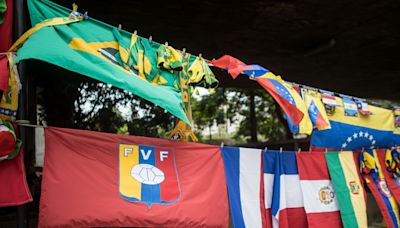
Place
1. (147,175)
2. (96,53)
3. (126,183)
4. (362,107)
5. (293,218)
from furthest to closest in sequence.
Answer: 1. (362,107)
2. (293,218)
3. (147,175)
4. (126,183)
5. (96,53)

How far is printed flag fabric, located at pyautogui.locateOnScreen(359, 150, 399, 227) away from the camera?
497 centimetres

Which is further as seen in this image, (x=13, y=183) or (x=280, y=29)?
(x=280, y=29)

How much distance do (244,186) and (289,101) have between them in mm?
1067

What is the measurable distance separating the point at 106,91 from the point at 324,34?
15.0ft

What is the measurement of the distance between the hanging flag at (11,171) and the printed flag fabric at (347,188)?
11.6 feet

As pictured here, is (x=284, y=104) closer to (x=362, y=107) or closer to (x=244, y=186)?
(x=244, y=186)

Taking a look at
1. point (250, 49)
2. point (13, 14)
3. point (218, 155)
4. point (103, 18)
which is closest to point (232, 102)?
point (250, 49)

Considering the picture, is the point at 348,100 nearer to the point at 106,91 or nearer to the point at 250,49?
the point at 250,49

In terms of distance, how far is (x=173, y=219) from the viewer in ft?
9.76

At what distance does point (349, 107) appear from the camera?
505cm

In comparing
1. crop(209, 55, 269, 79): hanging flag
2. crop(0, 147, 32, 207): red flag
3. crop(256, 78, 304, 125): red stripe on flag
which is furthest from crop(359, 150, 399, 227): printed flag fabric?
crop(0, 147, 32, 207): red flag

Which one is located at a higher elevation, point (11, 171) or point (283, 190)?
point (11, 171)

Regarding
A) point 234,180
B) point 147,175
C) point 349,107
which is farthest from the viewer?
point 349,107

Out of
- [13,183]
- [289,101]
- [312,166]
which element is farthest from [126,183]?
[312,166]
